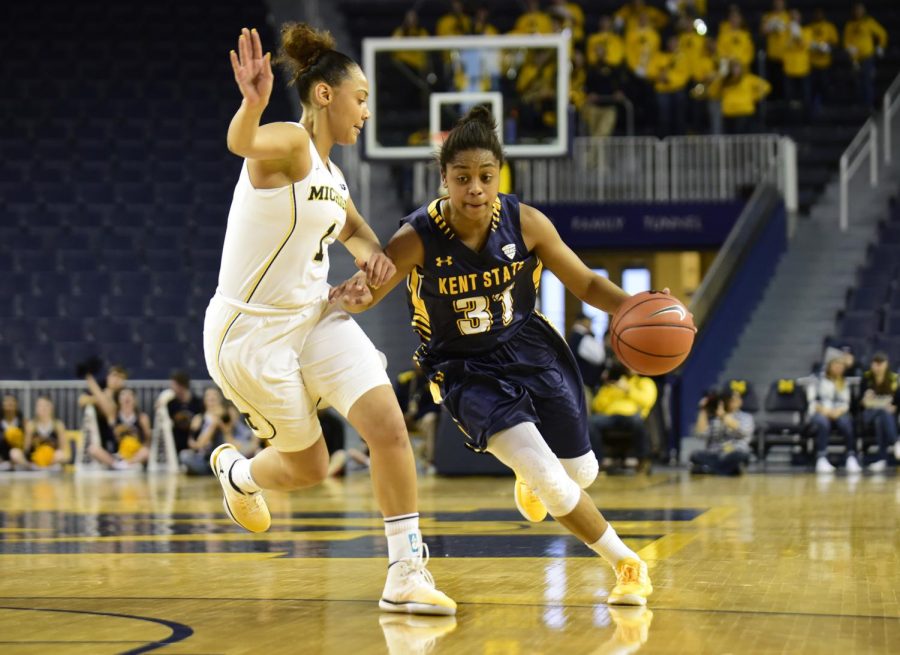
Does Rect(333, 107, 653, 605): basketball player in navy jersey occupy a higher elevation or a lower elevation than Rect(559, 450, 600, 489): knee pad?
higher

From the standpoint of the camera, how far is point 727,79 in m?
19.5

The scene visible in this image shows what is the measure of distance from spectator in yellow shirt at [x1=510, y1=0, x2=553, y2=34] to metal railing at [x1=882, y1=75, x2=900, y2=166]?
471cm

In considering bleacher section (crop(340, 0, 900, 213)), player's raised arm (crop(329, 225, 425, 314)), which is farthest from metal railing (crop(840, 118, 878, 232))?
player's raised arm (crop(329, 225, 425, 314))

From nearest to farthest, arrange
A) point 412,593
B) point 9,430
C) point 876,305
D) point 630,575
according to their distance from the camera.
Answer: point 412,593
point 630,575
point 9,430
point 876,305

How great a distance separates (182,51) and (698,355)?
10001mm

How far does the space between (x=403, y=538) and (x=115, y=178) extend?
16.9m

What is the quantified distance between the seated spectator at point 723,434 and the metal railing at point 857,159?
17.4ft

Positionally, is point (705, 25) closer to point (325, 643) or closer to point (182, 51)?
point (182, 51)

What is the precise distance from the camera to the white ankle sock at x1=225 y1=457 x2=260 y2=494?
5383mm

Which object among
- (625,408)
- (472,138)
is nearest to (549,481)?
(472,138)

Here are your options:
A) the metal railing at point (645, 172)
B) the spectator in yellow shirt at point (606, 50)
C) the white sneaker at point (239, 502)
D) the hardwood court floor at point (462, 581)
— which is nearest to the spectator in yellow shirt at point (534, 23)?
the spectator in yellow shirt at point (606, 50)

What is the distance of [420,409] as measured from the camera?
48.4 ft

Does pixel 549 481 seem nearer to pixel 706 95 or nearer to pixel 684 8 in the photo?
pixel 706 95

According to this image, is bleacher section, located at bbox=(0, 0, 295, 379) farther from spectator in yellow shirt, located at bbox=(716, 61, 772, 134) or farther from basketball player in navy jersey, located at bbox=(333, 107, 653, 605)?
basketball player in navy jersey, located at bbox=(333, 107, 653, 605)
